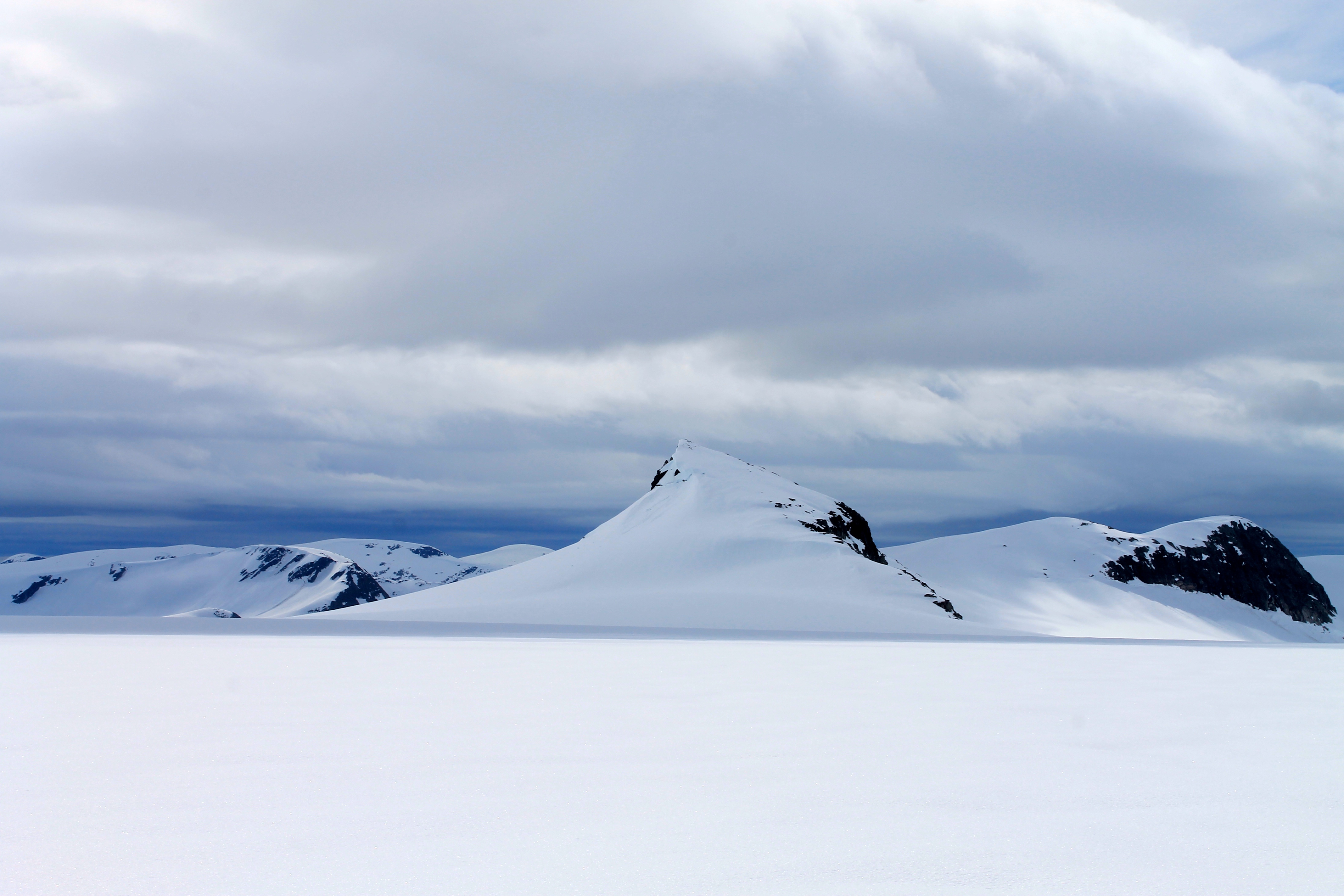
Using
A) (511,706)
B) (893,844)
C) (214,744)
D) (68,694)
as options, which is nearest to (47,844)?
(214,744)

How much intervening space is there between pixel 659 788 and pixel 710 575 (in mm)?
49653

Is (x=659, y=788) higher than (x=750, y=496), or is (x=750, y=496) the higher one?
(x=750, y=496)

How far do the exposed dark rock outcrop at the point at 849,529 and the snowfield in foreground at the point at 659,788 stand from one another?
50826 mm

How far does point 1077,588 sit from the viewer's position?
331ft

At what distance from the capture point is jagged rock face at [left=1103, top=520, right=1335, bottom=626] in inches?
4402

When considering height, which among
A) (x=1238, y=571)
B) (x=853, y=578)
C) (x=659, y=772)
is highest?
(x=1238, y=571)

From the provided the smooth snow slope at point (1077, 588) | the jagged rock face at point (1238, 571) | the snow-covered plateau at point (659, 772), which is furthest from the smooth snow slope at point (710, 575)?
the jagged rock face at point (1238, 571)

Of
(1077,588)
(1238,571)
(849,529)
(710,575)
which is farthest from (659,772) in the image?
(1238,571)

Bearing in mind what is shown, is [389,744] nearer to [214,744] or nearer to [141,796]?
[214,744]

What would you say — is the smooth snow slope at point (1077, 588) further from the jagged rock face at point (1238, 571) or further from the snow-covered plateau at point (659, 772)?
the snow-covered plateau at point (659, 772)

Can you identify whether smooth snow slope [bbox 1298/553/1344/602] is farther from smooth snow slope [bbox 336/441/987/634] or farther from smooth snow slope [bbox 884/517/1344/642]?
smooth snow slope [bbox 336/441/987/634]

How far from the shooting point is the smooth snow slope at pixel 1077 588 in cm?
8556

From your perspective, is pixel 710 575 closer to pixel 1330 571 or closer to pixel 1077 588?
pixel 1077 588

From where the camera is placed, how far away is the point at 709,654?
67.7 feet
